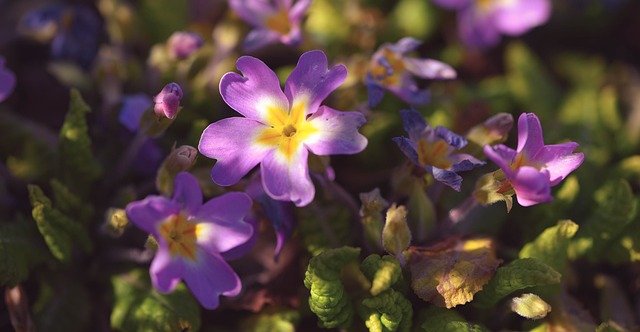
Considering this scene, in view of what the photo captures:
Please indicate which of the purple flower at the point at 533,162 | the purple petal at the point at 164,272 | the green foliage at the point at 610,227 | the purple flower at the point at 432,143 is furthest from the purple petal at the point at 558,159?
the purple petal at the point at 164,272

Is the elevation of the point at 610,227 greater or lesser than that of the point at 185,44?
lesser

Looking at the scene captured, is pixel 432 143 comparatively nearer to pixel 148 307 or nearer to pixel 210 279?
pixel 210 279

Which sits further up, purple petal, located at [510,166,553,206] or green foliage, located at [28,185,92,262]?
purple petal, located at [510,166,553,206]

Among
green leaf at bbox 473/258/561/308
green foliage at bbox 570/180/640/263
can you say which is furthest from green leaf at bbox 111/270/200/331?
green foliage at bbox 570/180/640/263

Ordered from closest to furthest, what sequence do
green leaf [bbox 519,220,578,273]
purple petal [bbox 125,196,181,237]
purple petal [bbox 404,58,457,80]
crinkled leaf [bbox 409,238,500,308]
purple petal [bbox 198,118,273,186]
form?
purple petal [bbox 125,196,181,237]
purple petal [bbox 198,118,273,186]
crinkled leaf [bbox 409,238,500,308]
green leaf [bbox 519,220,578,273]
purple petal [bbox 404,58,457,80]

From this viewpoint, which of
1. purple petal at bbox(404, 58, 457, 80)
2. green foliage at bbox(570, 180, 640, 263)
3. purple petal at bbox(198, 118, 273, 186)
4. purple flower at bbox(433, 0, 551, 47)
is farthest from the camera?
purple flower at bbox(433, 0, 551, 47)

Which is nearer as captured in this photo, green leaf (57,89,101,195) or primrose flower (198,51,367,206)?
primrose flower (198,51,367,206)

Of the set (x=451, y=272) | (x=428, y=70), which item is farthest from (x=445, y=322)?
(x=428, y=70)

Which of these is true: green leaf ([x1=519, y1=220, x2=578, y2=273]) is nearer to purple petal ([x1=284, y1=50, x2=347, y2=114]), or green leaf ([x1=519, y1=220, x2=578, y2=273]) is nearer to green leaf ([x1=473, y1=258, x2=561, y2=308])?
green leaf ([x1=473, y1=258, x2=561, y2=308])
